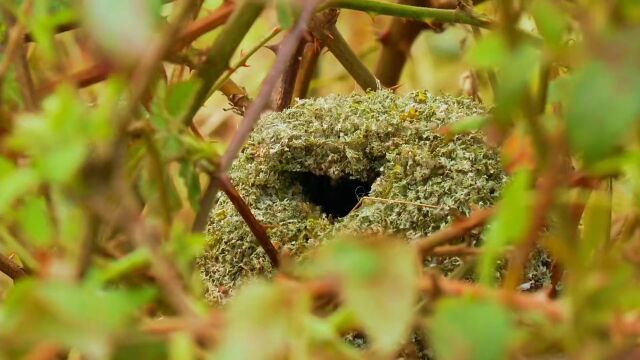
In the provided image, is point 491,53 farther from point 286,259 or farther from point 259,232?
point 259,232

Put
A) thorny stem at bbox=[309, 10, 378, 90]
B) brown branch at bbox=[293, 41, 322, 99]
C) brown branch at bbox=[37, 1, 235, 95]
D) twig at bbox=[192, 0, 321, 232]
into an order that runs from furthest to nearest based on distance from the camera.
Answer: brown branch at bbox=[293, 41, 322, 99] < thorny stem at bbox=[309, 10, 378, 90] < brown branch at bbox=[37, 1, 235, 95] < twig at bbox=[192, 0, 321, 232]

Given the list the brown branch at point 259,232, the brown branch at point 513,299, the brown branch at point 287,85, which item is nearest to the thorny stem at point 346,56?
the brown branch at point 287,85

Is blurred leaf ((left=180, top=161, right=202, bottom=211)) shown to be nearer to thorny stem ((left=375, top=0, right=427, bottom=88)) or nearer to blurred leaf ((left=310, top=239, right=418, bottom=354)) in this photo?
blurred leaf ((left=310, top=239, right=418, bottom=354))

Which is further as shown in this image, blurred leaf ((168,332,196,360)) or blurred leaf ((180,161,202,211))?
blurred leaf ((180,161,202,211))

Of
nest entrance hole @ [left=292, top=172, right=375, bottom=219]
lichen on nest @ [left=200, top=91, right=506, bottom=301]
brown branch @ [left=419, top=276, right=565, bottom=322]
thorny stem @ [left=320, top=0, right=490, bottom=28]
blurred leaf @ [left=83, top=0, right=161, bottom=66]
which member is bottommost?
nest entrance hole @ [left=292, top=172, right=375, bottom=219]

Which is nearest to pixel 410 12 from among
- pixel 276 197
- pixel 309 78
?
pixel 276 197

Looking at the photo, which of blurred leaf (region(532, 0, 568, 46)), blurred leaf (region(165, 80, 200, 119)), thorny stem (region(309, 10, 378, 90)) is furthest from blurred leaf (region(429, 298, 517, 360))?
thorny stem (region(309, 10, 378, 90))

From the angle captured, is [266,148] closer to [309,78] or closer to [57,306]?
[309,78]
